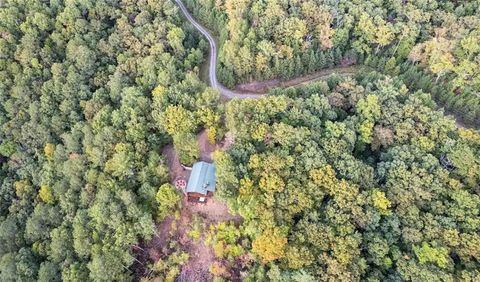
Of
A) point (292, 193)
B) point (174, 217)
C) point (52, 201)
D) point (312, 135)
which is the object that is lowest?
point (52, 201)

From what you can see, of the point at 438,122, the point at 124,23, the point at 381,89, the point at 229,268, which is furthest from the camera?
the point at 124,23

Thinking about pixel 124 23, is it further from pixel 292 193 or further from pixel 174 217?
pixel 292 193

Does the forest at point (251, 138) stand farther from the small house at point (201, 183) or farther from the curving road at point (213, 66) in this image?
the small house at point (201, 183)

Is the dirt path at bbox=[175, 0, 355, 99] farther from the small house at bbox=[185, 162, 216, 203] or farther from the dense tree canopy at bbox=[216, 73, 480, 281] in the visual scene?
the small house at bbox=[185, 162, 216, 203]

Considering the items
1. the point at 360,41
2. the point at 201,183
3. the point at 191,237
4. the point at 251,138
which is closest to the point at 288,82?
the point at 360,41


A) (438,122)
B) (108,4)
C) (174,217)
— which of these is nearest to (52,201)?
(174,217)

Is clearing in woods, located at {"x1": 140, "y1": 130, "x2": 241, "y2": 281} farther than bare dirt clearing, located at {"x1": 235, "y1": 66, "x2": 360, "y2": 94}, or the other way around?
bare dirt clearing, located at {"x1": 235, "y1": 66, "x2": 360, "y2": 94}

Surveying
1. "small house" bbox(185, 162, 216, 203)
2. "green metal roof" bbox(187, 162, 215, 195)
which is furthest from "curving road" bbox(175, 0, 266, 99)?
"small house" bbox(185, 162, 216, 203)

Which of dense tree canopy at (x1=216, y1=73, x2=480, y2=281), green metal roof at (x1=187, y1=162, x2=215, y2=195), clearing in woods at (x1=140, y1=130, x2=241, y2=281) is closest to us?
dense tree canopy at (x1=216, y1=73, x2=480, y2=281)
